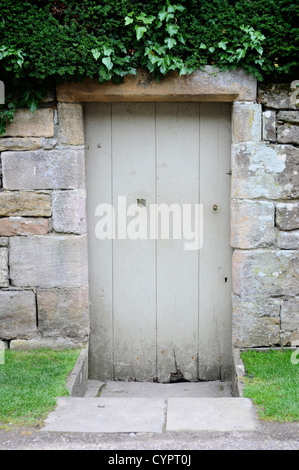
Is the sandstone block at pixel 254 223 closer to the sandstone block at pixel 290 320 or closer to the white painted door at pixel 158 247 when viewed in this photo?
the white painted door at pixel 158 247

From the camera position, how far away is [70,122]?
4.07 m

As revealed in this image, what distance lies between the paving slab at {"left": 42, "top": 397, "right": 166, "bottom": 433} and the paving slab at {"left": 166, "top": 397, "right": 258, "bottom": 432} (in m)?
0.09

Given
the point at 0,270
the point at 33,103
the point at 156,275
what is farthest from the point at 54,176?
the point at 156,275

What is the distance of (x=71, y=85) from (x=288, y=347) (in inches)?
103

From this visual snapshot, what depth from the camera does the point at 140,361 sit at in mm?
4453

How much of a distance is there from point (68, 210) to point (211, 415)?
1.87 metres

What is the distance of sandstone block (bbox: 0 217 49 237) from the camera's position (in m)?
4.11

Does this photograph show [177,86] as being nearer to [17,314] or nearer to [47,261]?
[47,261]

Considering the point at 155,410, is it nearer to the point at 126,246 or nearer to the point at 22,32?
the point at 126,246

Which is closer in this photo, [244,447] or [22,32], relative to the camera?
[244,447]

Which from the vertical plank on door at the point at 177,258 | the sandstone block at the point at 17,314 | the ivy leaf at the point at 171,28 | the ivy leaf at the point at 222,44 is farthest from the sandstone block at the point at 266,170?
the sandstone block at the point at 17,314

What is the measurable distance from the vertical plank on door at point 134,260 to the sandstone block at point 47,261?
36cm

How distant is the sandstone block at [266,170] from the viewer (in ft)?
13.2

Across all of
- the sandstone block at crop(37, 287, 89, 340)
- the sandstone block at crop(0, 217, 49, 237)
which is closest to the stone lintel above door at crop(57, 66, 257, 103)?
the sandstone block at crop(0, 217, 49, 237)
